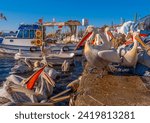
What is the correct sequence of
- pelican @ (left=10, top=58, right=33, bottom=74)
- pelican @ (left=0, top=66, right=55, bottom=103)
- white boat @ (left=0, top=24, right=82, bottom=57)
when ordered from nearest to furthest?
1. pelican @ (left=0, top=66, right=55, bottom=103)
2. pelican @ (left=10, top=58, right=33, bottom=74)
3. white boat @ (left=0, top=24, right=82, bottom=57)

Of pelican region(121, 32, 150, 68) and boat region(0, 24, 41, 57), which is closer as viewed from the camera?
pelican region(121, 32, 150, 68)

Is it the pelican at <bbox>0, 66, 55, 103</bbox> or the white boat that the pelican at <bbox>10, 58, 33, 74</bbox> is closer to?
the white boat

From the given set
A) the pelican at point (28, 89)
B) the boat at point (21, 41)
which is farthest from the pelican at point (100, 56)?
the boat at point (21, 41)

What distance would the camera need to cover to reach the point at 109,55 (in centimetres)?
959

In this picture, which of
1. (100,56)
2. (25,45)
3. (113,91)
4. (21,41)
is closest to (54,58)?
(25,45)

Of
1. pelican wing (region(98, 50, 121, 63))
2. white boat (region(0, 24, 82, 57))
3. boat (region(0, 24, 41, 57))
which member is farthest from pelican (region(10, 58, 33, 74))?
pelican wing (region(98, 50, 121, 63))

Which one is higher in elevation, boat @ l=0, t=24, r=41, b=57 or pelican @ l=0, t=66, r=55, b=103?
boat @ l=0, t=24, r=41, b=57

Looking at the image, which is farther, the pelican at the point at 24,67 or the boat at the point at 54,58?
the boat at the point at 54,58

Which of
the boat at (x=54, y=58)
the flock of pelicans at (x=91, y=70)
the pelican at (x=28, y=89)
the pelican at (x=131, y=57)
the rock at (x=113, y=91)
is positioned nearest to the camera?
the rock at (x=113, y=91)

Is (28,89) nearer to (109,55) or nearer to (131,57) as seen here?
(109,55)

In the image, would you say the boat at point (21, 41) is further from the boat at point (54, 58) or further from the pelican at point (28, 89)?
the pelican at point (28, 89)

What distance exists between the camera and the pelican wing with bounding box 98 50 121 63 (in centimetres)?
946

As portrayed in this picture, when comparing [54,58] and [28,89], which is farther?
[54,58]

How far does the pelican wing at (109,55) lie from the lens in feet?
31.0
